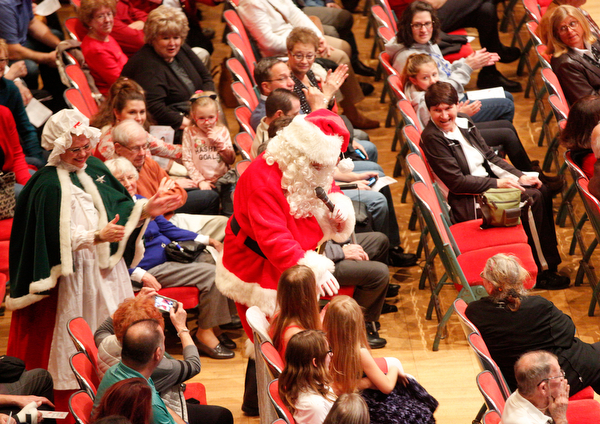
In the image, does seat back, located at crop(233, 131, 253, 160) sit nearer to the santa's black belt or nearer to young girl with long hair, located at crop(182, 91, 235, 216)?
young girl with long hair, located at crop(182, 91, 235, 216)

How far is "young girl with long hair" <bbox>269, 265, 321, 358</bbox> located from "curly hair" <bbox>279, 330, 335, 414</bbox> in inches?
8.7

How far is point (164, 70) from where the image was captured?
5.20 meters

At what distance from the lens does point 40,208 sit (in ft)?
11.1

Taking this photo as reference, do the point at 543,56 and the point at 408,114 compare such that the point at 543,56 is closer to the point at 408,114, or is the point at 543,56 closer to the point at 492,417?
the point at 408,114

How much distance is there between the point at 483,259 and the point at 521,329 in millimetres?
772

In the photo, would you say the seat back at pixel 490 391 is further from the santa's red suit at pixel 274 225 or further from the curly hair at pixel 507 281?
the santa's red suit at pixel 274 225

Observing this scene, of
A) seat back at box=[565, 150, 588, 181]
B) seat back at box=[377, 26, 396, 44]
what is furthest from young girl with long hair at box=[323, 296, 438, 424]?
seat back at box=[377, 26, 396, 44]

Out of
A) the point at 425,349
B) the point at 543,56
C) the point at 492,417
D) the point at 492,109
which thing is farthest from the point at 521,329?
the point at 543,56

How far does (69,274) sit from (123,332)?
2.16 ft

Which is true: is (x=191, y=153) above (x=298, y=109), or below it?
below

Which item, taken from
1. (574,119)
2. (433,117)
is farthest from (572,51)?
(433,117)

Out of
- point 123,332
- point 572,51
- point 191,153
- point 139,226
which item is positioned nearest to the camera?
point 123,332

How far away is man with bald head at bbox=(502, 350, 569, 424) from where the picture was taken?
2.79m

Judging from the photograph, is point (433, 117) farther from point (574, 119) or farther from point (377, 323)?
point (377, 323)
